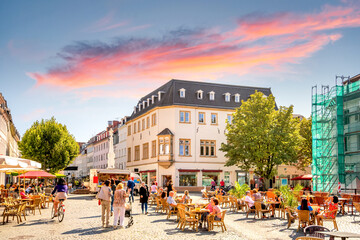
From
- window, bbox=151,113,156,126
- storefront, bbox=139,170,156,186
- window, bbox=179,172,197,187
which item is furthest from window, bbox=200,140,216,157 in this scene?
window, bbox=151,113,156,126

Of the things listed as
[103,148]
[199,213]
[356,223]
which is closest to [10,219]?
[199,213]

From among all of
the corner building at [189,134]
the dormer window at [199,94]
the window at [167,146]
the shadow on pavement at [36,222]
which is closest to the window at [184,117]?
the corner building at [189,134]

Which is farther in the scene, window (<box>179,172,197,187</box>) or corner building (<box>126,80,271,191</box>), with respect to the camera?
corner building (<box>126,80,271,191</box>)

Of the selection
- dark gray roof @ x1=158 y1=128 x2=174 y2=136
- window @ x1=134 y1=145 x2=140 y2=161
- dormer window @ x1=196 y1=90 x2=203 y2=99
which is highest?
dormer window @ x1=196 y1=90 x2=203 y2=99

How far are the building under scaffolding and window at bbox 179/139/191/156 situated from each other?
1673 centimetres

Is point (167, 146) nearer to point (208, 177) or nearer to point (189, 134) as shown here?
point (189, 134)

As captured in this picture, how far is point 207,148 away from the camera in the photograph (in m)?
57.0

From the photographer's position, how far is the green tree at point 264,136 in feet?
151

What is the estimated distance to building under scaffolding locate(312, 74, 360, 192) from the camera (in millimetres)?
43250

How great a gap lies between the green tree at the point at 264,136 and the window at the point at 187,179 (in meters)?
8.70

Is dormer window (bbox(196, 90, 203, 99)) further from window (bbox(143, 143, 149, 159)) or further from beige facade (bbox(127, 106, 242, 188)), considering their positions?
window (bbox(143, 143, 149, 159))

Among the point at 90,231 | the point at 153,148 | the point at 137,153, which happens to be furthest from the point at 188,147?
the point at 90,231

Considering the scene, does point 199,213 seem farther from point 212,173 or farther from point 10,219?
point 212,173

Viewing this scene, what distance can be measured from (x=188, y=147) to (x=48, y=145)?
19376 mm
